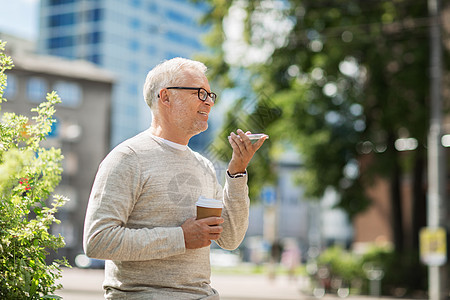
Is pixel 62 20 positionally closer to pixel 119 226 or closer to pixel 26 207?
pixel 26 207

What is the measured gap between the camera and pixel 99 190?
2.46 meters

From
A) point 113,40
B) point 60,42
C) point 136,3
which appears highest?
point 136,3

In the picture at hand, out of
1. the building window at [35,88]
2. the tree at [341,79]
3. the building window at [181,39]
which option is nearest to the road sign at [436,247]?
the tree at [341,79]

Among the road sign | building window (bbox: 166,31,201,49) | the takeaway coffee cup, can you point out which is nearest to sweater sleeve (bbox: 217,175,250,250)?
the takeaway coffee cup

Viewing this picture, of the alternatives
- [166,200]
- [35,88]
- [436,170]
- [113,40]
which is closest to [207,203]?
[166,200]

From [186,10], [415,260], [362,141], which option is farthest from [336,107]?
[186,10]

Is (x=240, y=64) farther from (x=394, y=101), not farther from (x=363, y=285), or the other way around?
(x=363, y=285)

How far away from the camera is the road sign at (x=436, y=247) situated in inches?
490

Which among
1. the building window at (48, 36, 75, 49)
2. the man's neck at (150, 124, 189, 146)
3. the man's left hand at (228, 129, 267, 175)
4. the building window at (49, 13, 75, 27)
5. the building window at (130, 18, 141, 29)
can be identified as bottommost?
the man's left hand at (228, 129, 267, 175)

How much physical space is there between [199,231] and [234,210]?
303 mm

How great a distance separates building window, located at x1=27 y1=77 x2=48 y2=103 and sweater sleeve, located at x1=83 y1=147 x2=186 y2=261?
5003 centimetres

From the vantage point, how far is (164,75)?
2775 mm

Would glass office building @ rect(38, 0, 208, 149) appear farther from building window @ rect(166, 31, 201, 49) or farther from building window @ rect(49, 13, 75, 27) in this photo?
building window @ rect(166, 31, 201, 49)

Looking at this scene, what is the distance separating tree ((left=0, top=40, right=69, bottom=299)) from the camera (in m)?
2.52
